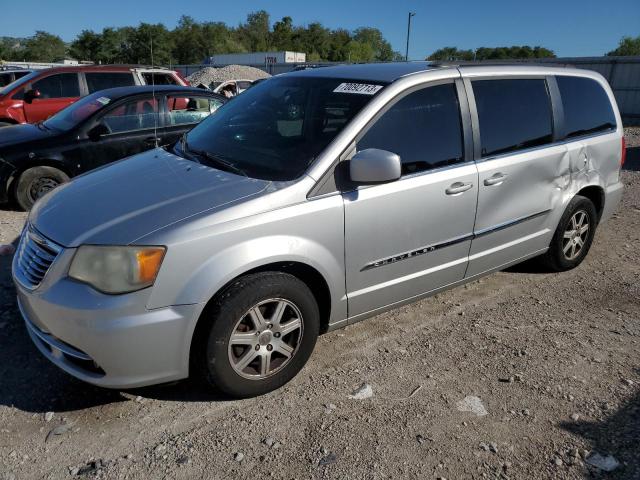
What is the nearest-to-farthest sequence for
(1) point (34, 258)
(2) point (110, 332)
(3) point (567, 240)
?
1. (2) point (110, 332)
2. (1) point (34, 258)
3. (3) point (567, 240)

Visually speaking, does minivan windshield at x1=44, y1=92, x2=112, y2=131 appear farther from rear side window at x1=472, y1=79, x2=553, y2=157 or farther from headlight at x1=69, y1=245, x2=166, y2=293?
rear side window at x1=472, y1=79, x2=553, y2=157

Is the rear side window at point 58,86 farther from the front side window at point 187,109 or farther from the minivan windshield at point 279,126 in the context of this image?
the minivan windshield at point 279,126

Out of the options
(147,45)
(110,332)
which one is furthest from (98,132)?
(110,332)

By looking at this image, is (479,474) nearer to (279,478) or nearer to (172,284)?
(279,478)

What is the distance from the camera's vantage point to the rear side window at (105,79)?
10320 millimetres

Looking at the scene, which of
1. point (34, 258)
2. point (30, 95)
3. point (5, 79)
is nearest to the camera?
point (34, 258)

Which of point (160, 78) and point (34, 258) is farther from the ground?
point (160, 78)

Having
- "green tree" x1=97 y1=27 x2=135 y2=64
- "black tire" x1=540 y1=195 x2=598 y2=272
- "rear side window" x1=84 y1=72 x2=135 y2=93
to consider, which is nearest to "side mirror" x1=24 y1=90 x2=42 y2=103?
"rear side window" x1=84 y1=72 x2=135 y2=93

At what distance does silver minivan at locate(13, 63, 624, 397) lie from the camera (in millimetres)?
2490

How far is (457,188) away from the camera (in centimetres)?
341

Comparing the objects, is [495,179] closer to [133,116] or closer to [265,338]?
[265,338]

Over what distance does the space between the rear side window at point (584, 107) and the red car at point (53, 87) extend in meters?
7.47

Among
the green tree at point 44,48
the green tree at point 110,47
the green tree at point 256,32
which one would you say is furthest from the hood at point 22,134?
the green tree at point 256,32

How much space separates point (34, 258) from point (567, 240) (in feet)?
13.6
